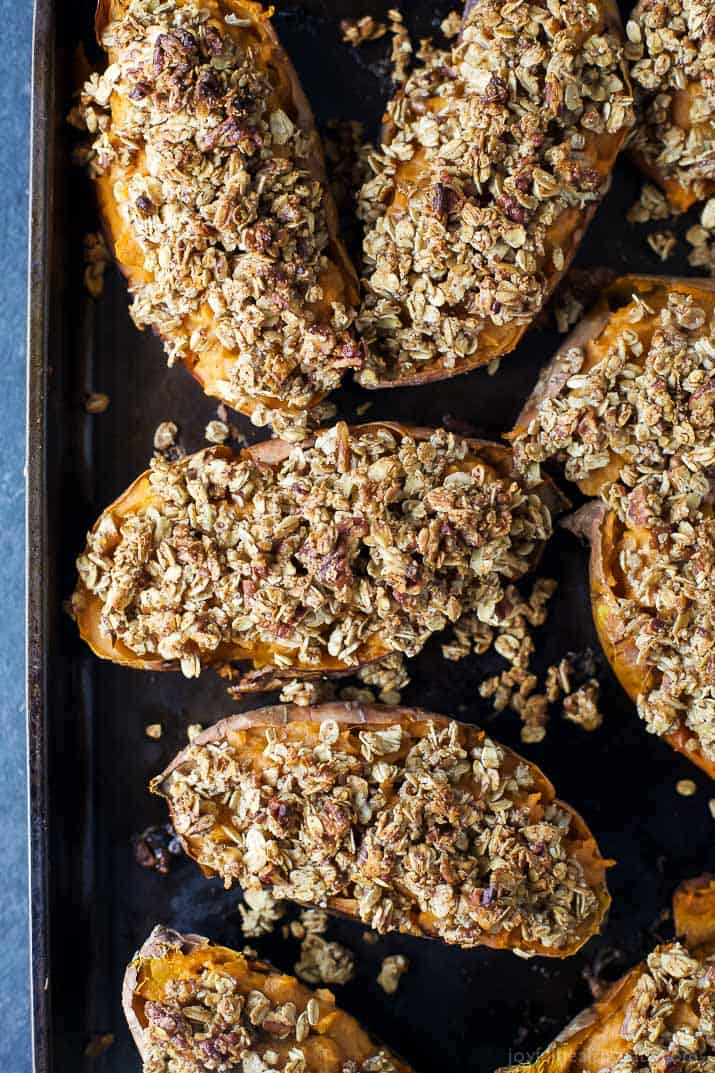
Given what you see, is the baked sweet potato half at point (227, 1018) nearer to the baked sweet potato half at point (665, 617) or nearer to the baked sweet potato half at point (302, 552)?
the baked sweet potato half at point (302, 552)

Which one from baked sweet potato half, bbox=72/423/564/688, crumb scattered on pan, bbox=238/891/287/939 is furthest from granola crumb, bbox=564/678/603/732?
crumb scattered on pan, bbox=238/891/287/939

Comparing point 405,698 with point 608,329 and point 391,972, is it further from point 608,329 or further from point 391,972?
point 608,329

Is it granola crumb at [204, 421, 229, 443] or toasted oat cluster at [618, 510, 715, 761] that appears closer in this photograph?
toasted oat cluster at [618, 510, 715, 761]

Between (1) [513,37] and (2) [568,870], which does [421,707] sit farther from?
(1) [513,37]

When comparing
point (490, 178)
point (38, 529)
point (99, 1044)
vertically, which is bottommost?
point (99, 1044)

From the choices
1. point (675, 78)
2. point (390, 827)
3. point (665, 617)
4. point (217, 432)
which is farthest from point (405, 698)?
point (675, 78)

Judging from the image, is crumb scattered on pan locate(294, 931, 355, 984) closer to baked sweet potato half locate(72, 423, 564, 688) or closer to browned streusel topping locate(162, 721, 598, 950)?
browned streusel topping locate(162, 721, 598, 950)
